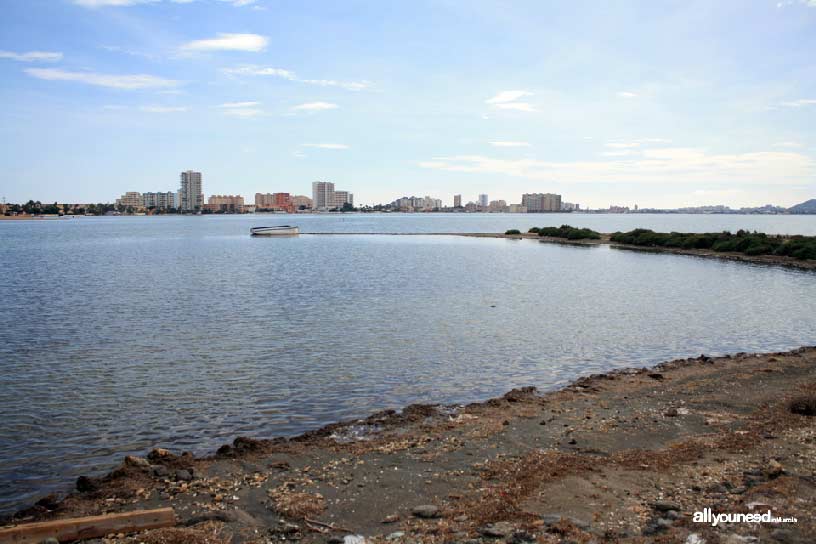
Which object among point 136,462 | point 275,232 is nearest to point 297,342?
point 136,462

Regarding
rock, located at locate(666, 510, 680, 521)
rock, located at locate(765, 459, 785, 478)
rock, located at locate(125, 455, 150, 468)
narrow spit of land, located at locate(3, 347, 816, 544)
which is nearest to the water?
rock, located at locate(125, 455, 150, 468)

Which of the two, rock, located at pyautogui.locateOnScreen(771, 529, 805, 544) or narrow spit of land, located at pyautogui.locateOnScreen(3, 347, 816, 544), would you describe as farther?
narrow spit of land, located at pyautogui.locateOnScreen(3, 347, 816, 544)

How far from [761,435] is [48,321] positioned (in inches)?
1066

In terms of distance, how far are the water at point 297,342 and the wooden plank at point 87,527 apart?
8.01ft

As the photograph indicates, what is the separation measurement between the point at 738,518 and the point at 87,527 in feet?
28.8

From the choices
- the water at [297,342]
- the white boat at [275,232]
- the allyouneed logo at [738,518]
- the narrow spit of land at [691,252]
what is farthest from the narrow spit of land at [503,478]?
the white boat at [275,232]

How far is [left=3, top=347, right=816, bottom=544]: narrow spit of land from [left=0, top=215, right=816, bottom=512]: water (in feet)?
5.64

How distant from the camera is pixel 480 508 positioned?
8977mm

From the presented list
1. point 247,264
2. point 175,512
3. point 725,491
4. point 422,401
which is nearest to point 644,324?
point 422,401

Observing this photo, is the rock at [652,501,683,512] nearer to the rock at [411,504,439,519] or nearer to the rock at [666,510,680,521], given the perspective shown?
the rock at [666,510,680,521]

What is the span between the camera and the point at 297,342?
22.8 metres

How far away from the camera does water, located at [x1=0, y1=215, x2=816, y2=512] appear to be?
45.9 feet

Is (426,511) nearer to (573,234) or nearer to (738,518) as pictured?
(738,518)

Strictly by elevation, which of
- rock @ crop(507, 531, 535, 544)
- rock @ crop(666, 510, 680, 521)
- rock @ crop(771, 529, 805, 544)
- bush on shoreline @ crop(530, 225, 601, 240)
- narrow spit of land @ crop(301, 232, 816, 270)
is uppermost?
bush on shoreline @ crop(530, 225, 601, 240)
